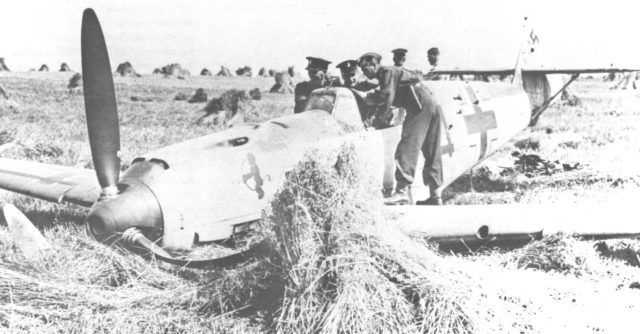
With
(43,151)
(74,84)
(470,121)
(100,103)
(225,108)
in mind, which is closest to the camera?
Answer: (100,103)

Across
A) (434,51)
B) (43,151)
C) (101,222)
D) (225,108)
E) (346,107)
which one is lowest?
(225,108)

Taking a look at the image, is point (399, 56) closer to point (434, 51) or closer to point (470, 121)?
point (470, 121)

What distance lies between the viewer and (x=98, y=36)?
4.65m

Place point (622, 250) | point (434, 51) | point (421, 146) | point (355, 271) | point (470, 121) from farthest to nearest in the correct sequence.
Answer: point (434, 51) < point (470, 121) < point (421, 146) < point (622, 250) < point (355, 271)

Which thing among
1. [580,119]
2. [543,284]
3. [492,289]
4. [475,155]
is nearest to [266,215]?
[492,289]

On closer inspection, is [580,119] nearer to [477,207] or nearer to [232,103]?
[232,103]

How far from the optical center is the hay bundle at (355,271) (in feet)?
10.3

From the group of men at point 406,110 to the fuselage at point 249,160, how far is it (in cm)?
15

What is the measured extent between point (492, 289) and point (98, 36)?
3626 millimetres

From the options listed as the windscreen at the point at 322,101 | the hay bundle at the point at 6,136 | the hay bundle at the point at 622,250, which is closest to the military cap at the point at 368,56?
the windscreen at the point at 322,101

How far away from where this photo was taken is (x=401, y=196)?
6.19 meters

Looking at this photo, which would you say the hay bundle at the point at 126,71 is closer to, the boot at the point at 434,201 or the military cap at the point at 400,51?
the military cap at the point at 400,51

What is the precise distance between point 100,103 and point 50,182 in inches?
100

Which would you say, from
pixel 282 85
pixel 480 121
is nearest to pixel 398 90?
pixel 480 121
